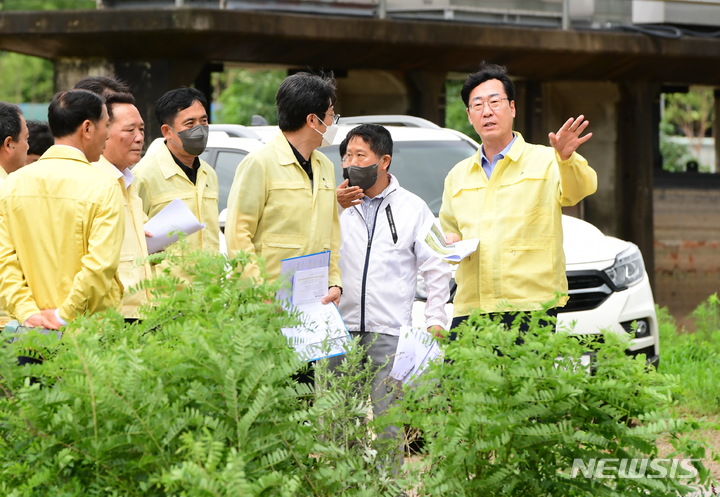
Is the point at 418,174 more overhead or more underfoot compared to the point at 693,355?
more overhead

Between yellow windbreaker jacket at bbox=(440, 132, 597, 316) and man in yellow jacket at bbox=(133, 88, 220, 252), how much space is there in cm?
123

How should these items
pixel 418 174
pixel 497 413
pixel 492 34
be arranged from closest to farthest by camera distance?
pixel 497 413, pixel 418 174, pixel 492 34

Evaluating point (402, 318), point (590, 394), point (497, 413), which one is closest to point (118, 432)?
point (497, 413)

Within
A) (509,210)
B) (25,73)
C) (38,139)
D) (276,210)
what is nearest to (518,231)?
(509,210)

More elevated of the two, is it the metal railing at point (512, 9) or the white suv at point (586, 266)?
the metal railing at point (512, 9)

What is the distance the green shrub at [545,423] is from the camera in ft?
12.5

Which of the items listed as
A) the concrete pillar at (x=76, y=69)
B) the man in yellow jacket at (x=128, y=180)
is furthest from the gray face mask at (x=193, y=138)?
the concrete pillar at (x=76, y=69)

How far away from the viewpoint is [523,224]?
5.49 meters

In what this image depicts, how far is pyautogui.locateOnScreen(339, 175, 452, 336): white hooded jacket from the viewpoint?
5.67 metres

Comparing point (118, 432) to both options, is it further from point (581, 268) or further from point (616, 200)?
point (616, 200)

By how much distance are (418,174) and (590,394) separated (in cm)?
487

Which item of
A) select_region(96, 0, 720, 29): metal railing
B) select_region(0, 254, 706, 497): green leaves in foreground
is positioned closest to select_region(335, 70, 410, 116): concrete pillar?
select_region(96, 0, 720, 29): metal railing

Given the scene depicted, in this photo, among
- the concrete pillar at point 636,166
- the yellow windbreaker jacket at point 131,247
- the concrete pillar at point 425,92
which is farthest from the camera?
the concrete pillar at point 636,166

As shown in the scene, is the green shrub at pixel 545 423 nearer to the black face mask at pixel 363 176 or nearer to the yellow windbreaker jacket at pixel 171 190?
the black face mask at pixel 363 176
